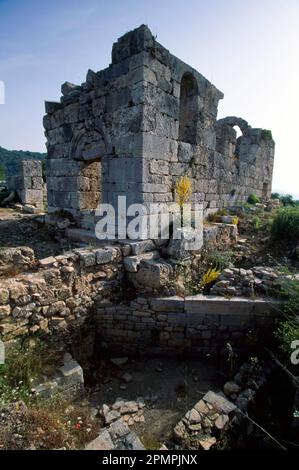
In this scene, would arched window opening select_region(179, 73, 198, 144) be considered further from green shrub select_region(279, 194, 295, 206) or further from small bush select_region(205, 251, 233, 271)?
green shrub select_region(279, 194, 295, 206)

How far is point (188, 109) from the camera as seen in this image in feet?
19.6

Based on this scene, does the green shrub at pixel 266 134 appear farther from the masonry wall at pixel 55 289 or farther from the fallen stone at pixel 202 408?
the fallen stone at pixel 202 408

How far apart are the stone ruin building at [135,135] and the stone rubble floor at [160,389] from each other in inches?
112

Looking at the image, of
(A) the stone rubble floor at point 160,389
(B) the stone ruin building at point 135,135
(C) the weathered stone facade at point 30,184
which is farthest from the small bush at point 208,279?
(C) the weathered stone facade at point 30,184

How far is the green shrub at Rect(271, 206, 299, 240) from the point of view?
5.86 metres

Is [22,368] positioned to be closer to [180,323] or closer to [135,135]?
[180,323]

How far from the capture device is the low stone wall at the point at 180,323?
409 cm

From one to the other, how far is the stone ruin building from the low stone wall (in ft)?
6.31

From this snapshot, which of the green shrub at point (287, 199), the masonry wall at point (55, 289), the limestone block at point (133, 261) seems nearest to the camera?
the masonry wall at point (55, 289)

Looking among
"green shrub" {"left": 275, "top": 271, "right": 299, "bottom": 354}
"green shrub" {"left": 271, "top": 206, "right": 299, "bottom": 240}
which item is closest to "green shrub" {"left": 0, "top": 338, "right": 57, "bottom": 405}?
"green shrub" {"left": 275, "top": 271, "right": 299, "bottom": 354}

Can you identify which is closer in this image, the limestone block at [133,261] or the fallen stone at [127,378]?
the fallen stone at [127,378]

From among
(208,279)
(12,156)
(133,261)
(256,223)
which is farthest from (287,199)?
(12,156)

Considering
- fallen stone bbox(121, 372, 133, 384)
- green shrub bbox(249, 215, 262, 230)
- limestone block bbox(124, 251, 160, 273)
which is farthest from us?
green shrub bbox(249, 215, 262, 230)

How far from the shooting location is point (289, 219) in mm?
5988
